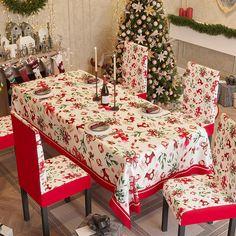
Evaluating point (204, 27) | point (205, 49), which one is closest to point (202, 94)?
Answer: point (204, 27)

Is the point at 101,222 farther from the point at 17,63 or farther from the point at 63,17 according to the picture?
the point at 63,17

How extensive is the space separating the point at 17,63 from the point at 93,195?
221 centimetres

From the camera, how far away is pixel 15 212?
358cm

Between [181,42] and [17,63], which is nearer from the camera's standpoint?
[17,63]

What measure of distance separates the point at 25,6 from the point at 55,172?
2880 mm

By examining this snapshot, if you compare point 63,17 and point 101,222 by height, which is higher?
point 63,17

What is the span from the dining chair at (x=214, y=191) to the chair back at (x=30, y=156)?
0.93m

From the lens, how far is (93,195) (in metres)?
3.80

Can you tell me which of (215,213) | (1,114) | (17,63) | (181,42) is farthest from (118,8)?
(215,213)

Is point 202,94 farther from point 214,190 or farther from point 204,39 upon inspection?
point 204,39

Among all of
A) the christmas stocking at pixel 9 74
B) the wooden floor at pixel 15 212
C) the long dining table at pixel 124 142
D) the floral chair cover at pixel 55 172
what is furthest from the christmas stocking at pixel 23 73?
the floral chair cover at pixel 55 172

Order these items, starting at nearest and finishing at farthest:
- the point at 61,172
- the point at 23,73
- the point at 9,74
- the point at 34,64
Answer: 1. the point at 61,172
2. the point at 9,74
3. the point at 23,73
4. the point at 34,64

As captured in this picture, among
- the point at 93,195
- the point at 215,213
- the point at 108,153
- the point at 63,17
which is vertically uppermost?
the point at 63,17

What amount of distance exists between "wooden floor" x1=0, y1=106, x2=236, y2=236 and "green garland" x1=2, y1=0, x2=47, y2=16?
212cm
